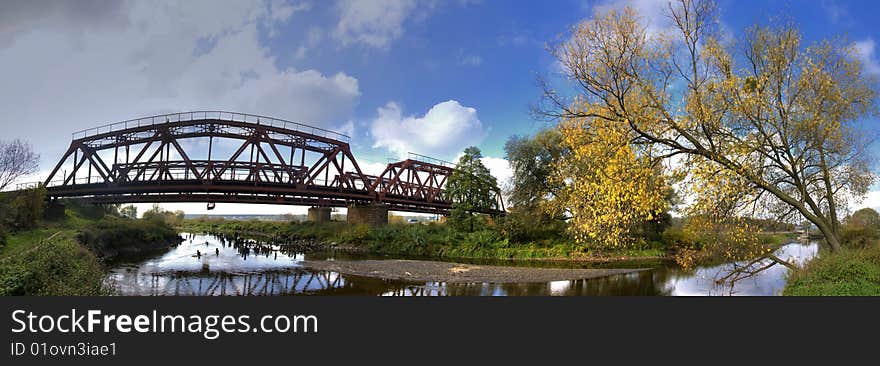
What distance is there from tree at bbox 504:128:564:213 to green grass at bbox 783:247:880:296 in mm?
28456

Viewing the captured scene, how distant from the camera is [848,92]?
39.0ft

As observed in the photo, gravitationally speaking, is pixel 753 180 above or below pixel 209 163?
below

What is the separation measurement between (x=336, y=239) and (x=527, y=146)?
86.4 feet

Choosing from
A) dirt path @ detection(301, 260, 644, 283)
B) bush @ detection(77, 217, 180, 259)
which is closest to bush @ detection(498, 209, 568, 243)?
dirt path @ detection(301, 260, 644, 283)

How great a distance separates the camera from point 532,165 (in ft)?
141

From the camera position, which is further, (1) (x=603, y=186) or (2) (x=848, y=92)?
(2) (x=848, y=92)

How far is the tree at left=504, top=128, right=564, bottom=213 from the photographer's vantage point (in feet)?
139

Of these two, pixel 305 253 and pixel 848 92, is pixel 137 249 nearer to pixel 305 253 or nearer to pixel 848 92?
pixel 305 253

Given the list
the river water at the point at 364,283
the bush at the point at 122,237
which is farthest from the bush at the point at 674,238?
the bush at the point at 122,237

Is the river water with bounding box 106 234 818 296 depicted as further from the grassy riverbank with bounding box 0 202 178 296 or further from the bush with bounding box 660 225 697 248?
the bush with bounding box 660 225 697 248

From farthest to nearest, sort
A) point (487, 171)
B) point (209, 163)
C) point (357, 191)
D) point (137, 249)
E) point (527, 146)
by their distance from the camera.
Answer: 1. point (357, 191)
2. point (209, 163)
3. point (487, 171)
4. point (527, 146)
5. point (137, 249)

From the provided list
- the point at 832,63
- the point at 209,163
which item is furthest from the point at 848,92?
the point at 209,163

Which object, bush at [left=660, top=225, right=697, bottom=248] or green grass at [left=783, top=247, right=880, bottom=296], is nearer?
green grass at [left=783, top=247, right=880, bottom=296]

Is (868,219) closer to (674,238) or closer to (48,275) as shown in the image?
(674,238)
